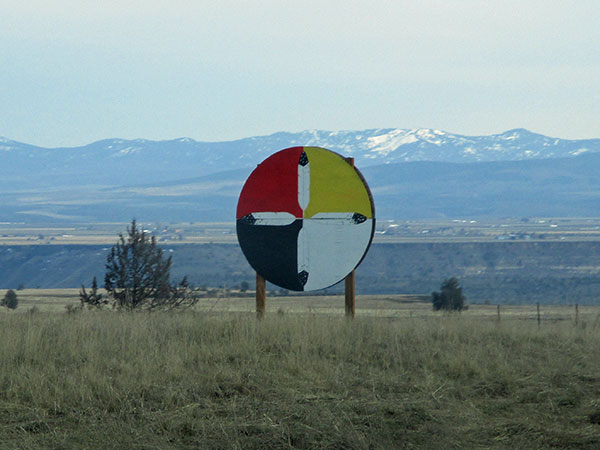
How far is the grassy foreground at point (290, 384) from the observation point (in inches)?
277

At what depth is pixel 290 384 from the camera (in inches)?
337

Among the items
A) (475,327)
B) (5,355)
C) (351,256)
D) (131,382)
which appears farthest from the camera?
(351,256)

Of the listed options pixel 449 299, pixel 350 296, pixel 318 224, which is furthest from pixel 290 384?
pixel 449 299

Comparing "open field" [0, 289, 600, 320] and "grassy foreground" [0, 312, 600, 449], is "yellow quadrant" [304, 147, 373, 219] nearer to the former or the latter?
"open field" [0, 289, 600, 320]

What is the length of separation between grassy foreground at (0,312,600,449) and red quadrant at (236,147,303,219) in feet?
5.49

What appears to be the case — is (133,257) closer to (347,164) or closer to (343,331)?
(347,164)

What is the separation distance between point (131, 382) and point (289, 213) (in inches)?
188

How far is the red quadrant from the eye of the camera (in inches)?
497

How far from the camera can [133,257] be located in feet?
61.4

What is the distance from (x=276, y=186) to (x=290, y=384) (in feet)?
15.2

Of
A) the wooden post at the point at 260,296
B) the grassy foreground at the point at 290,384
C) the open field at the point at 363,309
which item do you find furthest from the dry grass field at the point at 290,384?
the open field at the point at 363,309

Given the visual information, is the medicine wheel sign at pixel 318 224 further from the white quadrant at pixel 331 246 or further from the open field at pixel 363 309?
the open field at pixel 363 309

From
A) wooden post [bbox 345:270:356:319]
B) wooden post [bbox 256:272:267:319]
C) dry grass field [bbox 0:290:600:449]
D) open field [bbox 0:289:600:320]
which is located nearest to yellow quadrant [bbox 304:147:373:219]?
wooden post [bbox 345:270:356:319]

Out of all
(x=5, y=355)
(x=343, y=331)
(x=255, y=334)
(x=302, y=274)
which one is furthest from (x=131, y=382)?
(x=302, y=274)
